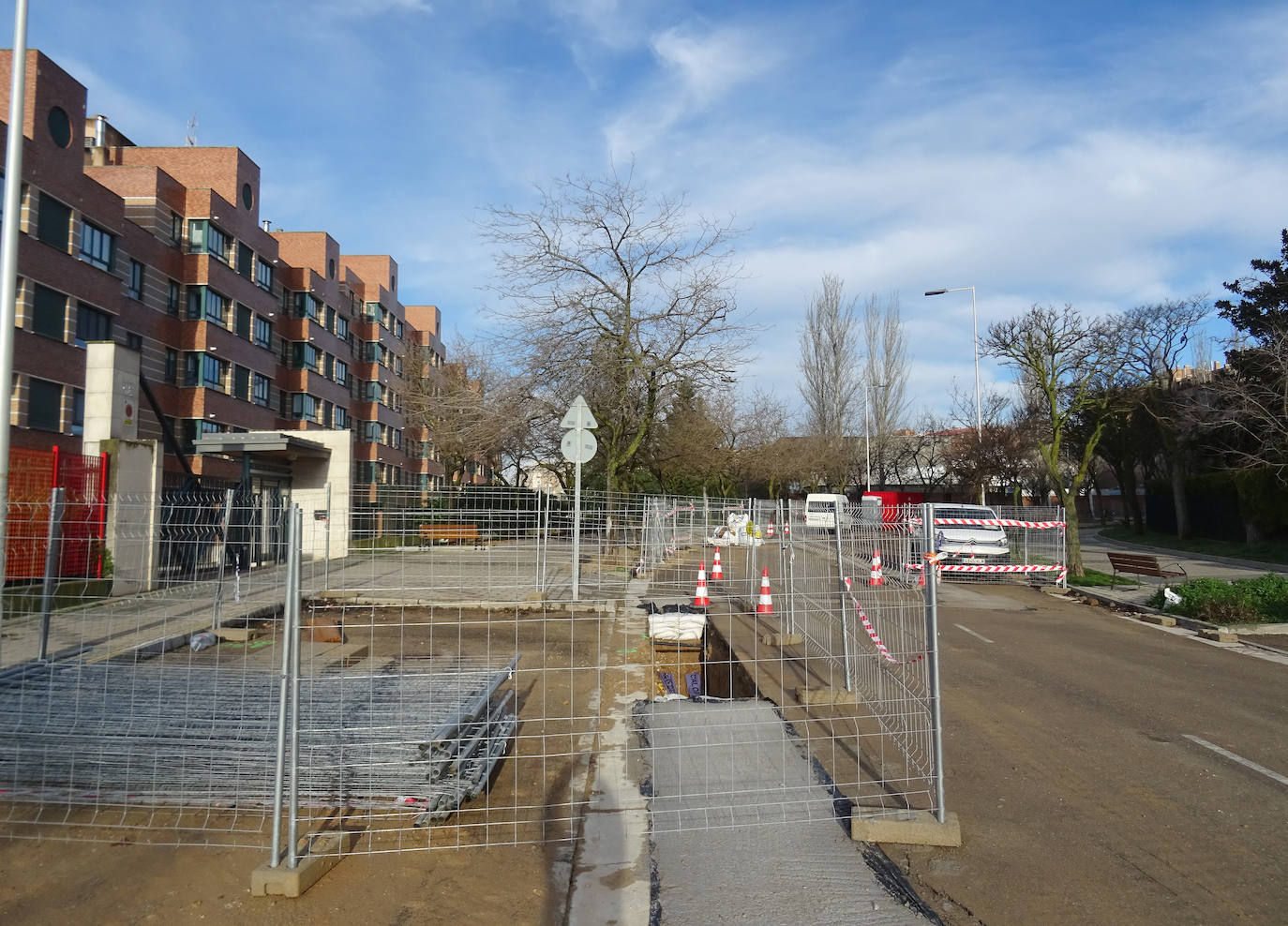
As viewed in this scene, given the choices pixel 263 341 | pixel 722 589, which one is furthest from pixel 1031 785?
pixel 263 341

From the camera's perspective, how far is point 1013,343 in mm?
20031

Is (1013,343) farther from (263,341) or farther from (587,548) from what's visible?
(263,341)

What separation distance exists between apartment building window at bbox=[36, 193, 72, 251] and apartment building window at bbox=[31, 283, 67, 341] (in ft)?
4.76

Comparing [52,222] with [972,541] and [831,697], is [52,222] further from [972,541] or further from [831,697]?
[831,697]

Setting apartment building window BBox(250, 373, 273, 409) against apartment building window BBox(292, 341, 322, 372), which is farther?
apartment building window BBox(292, 341, 322, 372)

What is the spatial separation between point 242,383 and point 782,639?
36.0m

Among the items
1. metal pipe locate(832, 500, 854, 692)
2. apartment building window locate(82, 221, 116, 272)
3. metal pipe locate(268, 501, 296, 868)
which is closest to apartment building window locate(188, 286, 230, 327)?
apartment building window locate(82, 221, 116, 272)

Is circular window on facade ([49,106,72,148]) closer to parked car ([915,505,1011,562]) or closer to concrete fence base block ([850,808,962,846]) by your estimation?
parked car ([915,505,1011,562])

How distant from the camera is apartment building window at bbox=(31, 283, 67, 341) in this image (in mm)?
24922

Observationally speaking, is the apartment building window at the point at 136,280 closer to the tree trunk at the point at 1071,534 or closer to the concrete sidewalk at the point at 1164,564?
the tree trunk at the point at 1071,534

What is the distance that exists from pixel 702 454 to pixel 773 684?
22.6m

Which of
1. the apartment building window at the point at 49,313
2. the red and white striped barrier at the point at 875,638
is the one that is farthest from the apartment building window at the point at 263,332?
the red and white striped barrier at the point at 875,638

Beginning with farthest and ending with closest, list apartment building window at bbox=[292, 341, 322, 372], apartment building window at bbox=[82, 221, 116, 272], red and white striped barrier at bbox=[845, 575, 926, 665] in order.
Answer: apartment building window at bbox=[292, 341, 322, 372], apartment building window at bbox=[82, 221, 116, 272], red and white striped barrier at bbox=[845, 575, 926, 665]

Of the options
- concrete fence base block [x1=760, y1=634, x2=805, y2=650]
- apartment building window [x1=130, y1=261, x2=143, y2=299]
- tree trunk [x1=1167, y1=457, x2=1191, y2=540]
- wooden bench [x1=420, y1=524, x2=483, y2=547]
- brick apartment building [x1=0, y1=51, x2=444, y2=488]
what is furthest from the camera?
tree trunk [x1=1167, y1=457, x2=1191, y2=540]
